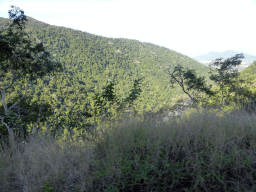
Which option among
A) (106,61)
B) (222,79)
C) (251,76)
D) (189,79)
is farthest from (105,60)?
(222,79)

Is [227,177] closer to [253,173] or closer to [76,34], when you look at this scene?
[253,173]

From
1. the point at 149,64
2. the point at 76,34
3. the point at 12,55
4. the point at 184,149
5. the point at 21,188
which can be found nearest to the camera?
the point at 21,188

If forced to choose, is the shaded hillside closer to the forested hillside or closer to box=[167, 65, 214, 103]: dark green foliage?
box=[167, 65, 214, 103]: dark green foliage

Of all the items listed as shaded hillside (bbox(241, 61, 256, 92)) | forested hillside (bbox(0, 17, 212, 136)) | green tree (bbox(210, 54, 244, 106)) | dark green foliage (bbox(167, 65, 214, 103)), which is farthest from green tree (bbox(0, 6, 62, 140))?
forested hillside (bbox(0, 17, 212, 136))

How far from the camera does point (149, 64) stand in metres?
73.8

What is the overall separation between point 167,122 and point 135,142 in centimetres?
92

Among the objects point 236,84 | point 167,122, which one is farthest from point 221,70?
point 167,122

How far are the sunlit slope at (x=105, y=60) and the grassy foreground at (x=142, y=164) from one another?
42699mm

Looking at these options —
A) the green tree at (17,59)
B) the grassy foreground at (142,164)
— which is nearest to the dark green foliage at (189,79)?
the green tree at (17,59)

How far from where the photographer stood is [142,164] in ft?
6.02

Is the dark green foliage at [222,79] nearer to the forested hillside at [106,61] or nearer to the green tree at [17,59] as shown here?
the green tree at [17,59]

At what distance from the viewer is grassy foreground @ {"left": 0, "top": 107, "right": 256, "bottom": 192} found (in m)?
1.59

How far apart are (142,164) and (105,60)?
7229 cm

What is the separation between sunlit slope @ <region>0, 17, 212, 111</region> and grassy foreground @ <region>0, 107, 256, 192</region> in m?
42.7
